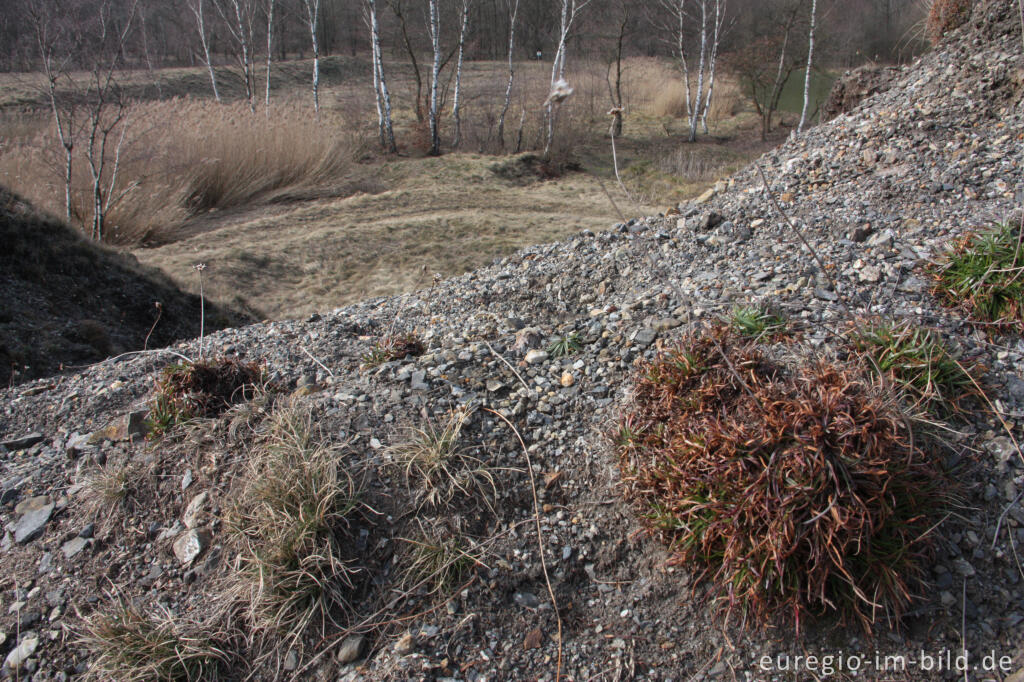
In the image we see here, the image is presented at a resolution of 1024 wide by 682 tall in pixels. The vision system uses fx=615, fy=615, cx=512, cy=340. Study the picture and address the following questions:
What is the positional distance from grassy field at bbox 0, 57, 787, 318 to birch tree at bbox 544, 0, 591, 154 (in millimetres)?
555

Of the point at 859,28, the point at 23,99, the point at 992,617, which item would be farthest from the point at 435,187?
the point at 859,28

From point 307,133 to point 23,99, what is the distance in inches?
419

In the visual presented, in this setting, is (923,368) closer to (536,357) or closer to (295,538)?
(536,357)

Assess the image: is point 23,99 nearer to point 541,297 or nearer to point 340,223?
point 340,223

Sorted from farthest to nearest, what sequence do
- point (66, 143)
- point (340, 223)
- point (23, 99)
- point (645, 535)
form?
point (23, 99), point (340, 223), point (66, 143), point (645, 535)

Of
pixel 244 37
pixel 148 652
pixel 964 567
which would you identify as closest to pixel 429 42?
pixel 244 37

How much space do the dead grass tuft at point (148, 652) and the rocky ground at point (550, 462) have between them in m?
0.11

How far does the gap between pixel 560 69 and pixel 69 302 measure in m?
5.97

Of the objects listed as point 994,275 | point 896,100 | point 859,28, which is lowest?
point 994,275

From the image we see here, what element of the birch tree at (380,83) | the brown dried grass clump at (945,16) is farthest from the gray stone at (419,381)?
the birch tree at (380,83)

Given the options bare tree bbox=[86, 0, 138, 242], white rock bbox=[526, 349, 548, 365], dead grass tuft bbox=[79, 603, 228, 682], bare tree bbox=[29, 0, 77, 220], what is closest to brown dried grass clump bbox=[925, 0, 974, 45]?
white rock bbox=[526, 349, 548, 365]

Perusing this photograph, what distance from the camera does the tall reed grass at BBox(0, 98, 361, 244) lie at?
9.80 metres

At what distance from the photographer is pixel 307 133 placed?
1403 centimetres

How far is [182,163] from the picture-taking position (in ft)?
37.3
